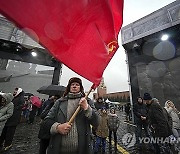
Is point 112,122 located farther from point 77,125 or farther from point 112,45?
point 112,45

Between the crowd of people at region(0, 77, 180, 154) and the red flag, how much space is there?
1.94ft

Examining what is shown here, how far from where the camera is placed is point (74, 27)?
1.47 m

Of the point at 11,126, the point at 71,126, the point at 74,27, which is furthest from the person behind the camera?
the point at 11,126

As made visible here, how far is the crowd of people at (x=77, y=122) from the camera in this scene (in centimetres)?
177

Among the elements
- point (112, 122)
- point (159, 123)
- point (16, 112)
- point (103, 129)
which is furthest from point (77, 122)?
point (16, 112)

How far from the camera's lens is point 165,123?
345 cm

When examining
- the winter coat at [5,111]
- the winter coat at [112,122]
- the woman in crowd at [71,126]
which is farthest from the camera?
the winter coat at [112,122]

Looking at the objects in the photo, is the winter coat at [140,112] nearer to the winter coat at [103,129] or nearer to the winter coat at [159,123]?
the winter coat at [103,129]

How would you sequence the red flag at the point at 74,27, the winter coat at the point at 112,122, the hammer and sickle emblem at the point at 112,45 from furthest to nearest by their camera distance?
the winter coat at the point at 112,122 → the hammer and sickle emblem at the point at 112,45 → the red flag at the point at 74,27

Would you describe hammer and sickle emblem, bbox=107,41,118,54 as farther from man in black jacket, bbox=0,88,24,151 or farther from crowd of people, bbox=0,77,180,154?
man in black jacket, bbox=0,88,24,151

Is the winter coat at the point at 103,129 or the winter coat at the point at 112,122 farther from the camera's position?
the winter coat at the point at 112,122

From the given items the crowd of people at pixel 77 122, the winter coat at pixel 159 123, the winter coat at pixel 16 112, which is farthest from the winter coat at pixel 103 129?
the winter coat at pixel 16 112

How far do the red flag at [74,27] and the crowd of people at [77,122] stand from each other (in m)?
0.59

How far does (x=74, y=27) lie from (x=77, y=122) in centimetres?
131
